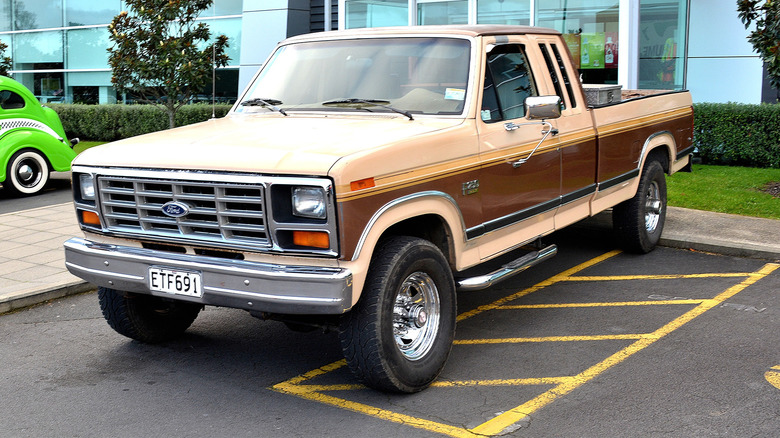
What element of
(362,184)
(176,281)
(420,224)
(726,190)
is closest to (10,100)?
(176,281)

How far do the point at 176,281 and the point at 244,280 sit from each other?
1.70ft

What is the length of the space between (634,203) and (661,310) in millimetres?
1770

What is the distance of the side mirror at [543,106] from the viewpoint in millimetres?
5719

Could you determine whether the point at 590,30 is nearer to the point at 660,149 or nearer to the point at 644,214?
the point at 660,149

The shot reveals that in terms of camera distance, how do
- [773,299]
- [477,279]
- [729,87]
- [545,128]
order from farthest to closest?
[729,87] → [773,299] → [545,128] → [477,279]

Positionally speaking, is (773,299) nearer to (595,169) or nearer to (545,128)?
(595,169)

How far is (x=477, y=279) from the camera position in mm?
5445

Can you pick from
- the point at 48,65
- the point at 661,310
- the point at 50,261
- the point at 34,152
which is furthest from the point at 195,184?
the point at 48,65

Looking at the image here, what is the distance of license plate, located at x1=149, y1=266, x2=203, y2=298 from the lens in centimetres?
477

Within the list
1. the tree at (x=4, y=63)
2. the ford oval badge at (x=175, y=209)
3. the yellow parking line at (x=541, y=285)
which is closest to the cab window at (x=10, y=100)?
the tree at (x=4, y=63)

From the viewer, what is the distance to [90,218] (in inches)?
212

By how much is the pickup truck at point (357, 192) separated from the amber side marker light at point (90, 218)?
0.8 inches

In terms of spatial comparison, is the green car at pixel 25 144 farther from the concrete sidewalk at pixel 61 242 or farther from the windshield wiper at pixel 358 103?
the windshield wiper at pixel 358 103

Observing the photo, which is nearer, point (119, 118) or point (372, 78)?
point (372, 78)
